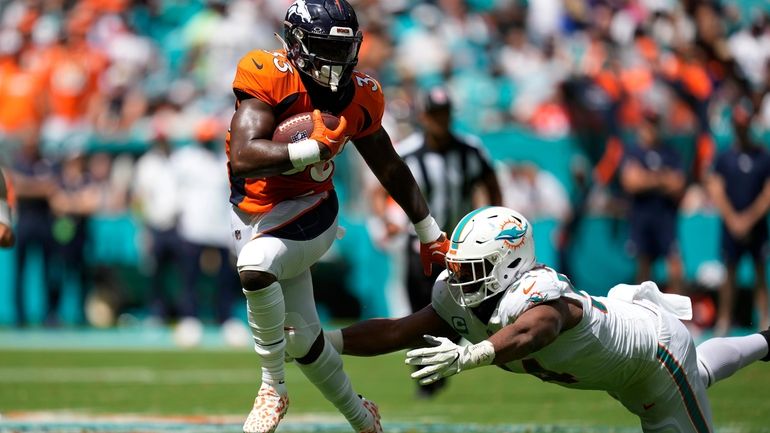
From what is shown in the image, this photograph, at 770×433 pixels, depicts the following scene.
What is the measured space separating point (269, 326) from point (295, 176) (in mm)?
703

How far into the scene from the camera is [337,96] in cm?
571

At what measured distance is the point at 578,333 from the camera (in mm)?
5121

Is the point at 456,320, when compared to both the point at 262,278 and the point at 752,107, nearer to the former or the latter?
the point at 262,278

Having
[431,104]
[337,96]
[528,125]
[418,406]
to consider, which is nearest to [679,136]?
[528,125]

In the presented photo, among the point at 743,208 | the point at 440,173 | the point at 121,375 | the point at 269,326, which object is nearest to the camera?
the point at 269,326

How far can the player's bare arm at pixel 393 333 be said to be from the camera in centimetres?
560

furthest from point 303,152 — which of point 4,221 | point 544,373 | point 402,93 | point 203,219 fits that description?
point 402,93

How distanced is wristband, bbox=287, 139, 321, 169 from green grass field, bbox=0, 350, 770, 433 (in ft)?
7.70

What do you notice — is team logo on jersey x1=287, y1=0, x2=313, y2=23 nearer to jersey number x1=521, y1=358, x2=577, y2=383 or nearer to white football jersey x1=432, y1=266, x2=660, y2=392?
white football jersey x1=432, y1=266, x2=660, y2=392

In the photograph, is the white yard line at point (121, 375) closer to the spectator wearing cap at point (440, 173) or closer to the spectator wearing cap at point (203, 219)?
the spectator wearing cap at point (440, 173)

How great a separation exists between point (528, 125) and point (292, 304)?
9.34m

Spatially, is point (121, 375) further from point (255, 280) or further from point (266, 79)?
point (266, 79)

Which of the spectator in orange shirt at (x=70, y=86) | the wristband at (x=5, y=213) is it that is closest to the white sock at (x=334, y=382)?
the wristband at (x=5, y=213)

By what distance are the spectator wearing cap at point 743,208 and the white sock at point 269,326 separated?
7991 millimetres
